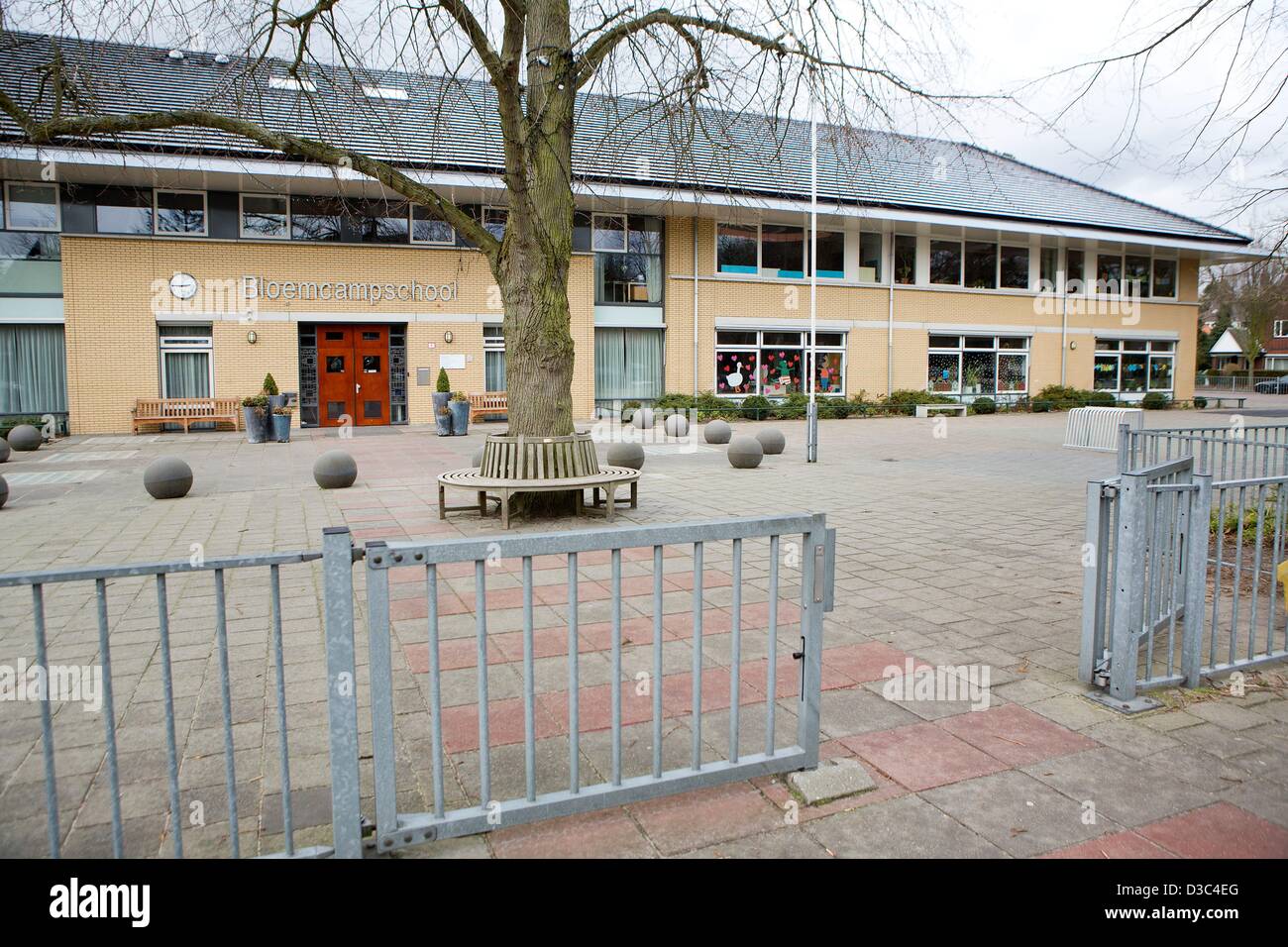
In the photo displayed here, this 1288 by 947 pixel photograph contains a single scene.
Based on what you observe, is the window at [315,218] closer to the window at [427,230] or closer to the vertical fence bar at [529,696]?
the window at [427,230]

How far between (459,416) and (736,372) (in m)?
10.7

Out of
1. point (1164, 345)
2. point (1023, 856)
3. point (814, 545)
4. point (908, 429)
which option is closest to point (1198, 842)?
point (1023, 856)

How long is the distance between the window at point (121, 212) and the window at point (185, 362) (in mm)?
2686

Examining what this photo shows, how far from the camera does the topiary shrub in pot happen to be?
2189 cm

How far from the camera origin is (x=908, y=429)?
24.5m

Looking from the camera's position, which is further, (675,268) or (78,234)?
(675,268)

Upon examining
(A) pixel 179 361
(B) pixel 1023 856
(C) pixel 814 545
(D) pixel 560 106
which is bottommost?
(B) pixel 1023 856

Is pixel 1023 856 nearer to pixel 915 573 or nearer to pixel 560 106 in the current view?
pixel 915 573

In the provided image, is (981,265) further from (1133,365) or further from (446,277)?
(446,277)

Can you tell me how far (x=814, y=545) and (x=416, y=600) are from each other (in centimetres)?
373

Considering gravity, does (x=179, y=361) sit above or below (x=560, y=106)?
below

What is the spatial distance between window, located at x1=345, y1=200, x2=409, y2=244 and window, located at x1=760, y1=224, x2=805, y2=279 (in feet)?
38.7

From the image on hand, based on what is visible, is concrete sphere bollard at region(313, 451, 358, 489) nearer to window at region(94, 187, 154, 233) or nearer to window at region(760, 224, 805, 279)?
window at region(94, 187, 154, 233)

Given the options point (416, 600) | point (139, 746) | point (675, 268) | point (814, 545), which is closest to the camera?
point (814, 545)
